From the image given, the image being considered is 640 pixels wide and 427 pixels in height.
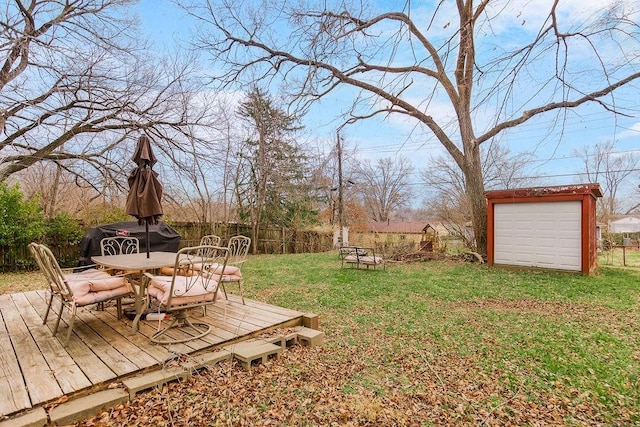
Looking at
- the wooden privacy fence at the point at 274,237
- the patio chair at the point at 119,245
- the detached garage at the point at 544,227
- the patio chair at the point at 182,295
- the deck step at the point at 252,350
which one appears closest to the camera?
the deck step at the point at 252,350

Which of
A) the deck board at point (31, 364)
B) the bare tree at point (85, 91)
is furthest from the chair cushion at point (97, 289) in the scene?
the bare tree at point (85, 91)

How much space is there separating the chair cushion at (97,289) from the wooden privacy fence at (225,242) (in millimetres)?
7538

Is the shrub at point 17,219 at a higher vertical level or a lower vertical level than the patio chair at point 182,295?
higher

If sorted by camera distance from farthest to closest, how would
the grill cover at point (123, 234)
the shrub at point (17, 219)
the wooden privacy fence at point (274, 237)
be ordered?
the wooden privacy fence at point (274, 237) → the shrub at point (17, 219) → the grill cover at point (123, 234)

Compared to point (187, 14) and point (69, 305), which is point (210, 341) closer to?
point (69, 305)

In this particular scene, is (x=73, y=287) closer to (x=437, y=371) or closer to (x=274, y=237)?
(x=437, y=371)

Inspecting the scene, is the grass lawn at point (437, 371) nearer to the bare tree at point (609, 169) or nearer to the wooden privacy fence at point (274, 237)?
the bare tree at point (609, 169)

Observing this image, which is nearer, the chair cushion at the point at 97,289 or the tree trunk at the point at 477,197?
the chair cushion at the point at 97,289

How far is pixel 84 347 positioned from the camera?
279cm

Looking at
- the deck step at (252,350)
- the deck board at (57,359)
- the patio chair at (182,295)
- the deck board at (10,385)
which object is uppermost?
the patio chair at (182,295)

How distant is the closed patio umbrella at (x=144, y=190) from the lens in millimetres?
3408

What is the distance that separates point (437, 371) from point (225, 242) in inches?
456

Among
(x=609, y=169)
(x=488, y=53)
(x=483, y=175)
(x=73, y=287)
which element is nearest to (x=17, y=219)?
(x=73, y=287)

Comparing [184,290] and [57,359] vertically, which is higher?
[184,290]
